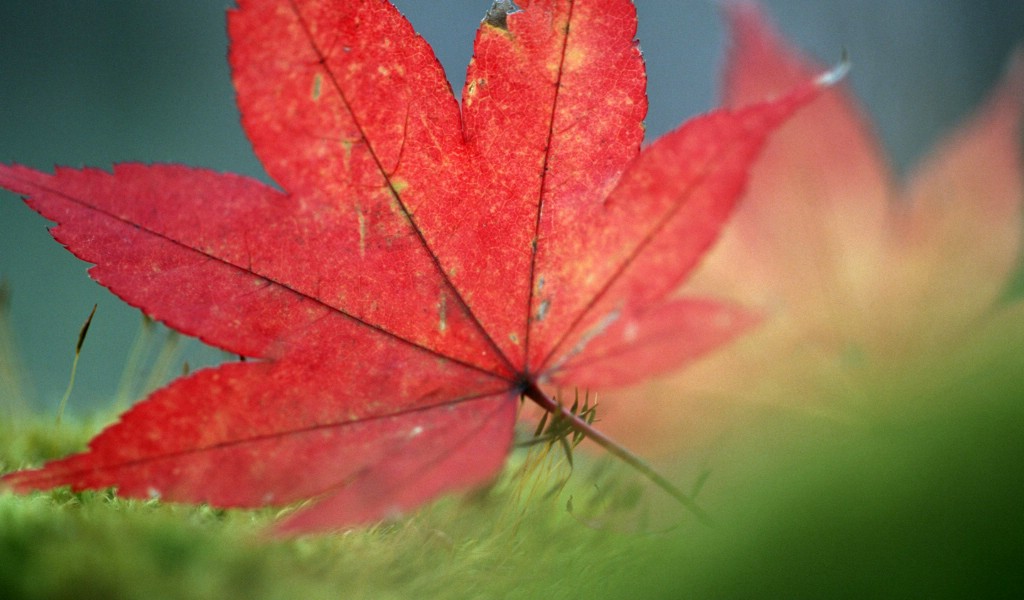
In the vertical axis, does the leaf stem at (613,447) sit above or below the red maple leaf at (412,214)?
below

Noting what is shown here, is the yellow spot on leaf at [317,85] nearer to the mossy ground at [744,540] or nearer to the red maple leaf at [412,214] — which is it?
the red maple leaf at [412,214]

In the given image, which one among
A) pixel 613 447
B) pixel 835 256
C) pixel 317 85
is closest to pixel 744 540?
pixel 613 447

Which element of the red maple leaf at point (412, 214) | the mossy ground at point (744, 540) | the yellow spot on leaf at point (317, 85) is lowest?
the mossy ground at point (744, 540)

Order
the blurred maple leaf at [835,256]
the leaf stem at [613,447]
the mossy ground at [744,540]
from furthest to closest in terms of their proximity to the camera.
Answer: the blurred maple leaf at [835,256]
the leaf stem at [613,447]
the mossy ground at [744,540]

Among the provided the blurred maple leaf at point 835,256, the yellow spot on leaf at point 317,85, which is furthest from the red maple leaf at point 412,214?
the blurred maple leaf at point 835,256

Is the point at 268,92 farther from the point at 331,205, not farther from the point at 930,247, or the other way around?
the point at 930,247

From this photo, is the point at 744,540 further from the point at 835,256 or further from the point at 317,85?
the point at 835,256

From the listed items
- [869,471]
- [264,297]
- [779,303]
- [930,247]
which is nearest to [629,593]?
[869,471]
